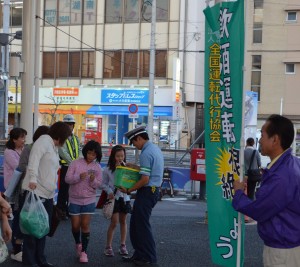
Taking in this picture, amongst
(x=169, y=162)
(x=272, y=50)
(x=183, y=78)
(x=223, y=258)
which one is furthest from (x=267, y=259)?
(x=272, y=50)

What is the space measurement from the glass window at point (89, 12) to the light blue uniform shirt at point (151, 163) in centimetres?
3382

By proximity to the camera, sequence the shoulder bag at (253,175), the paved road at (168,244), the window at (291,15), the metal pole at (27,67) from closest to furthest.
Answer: the paved road at (168,244), the metal pole at (27,67), the shoulder bag at (253,175), the window at (291,15)

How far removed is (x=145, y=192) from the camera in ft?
23.9

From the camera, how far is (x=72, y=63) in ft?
133

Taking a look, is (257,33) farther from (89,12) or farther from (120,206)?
(120,206)

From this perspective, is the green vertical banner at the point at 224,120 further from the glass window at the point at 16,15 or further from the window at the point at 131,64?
the glass window at the point at 16,15

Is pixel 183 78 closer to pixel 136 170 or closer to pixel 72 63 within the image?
pixel 72 63

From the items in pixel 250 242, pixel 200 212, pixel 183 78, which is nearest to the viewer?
pixel 250 242

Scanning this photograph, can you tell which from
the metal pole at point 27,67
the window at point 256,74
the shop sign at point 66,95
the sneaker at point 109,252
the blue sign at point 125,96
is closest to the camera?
the sneaker at point 109,252

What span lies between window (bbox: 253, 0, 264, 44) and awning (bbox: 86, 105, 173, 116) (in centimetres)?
821

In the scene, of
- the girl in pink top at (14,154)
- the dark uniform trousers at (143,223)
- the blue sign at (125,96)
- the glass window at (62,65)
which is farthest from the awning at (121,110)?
the dark uniform trousers at (143,223)

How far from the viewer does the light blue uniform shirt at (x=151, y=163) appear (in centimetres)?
718

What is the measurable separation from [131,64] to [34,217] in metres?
33.0

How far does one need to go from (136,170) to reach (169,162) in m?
12.3
